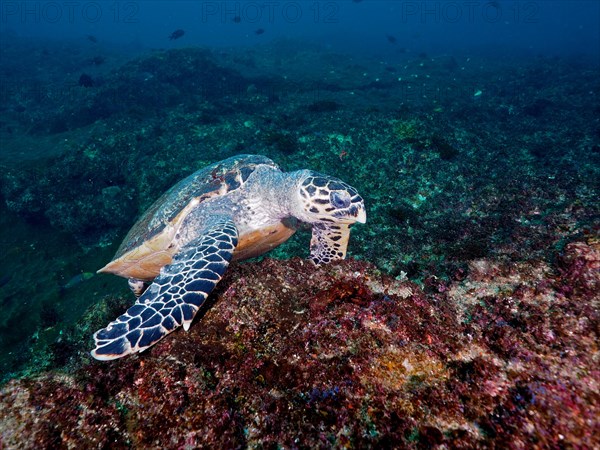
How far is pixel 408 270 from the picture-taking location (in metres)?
3.68

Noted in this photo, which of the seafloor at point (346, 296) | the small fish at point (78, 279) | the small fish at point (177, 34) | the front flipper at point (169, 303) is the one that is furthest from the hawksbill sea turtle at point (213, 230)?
the small fish at point (177, 34)

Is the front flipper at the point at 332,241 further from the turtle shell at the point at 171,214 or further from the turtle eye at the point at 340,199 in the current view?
the turtle shell at the point at 171,214

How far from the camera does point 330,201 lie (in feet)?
10.8

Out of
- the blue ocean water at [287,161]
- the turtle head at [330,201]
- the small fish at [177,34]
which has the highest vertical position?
the small fish at [177,34]

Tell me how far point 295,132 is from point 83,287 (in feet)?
23.7

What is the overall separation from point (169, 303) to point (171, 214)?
2220mm

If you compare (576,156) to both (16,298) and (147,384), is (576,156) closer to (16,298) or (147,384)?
(147,384)

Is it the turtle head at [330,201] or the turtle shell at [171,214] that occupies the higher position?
the turtle head at [330,201]

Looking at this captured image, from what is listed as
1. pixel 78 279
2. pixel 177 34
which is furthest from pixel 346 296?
pixel 177 34

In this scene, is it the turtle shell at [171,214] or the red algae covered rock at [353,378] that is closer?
the red algae covered rock at [353,378]

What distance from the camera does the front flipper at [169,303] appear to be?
197 centimetres

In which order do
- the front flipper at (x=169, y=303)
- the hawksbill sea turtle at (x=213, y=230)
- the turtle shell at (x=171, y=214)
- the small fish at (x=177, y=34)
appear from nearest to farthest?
1. the front flipper at (x=169, y=303)
2. the hawksbill sea turtle at (x=213, y=230)
3. the turtle shell at (x=171, y=214)
4. the small fish at (x=177, y=34)

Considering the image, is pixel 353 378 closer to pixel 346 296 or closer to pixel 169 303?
pixel 346 296

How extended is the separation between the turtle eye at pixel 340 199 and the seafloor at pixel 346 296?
0.83 meters
